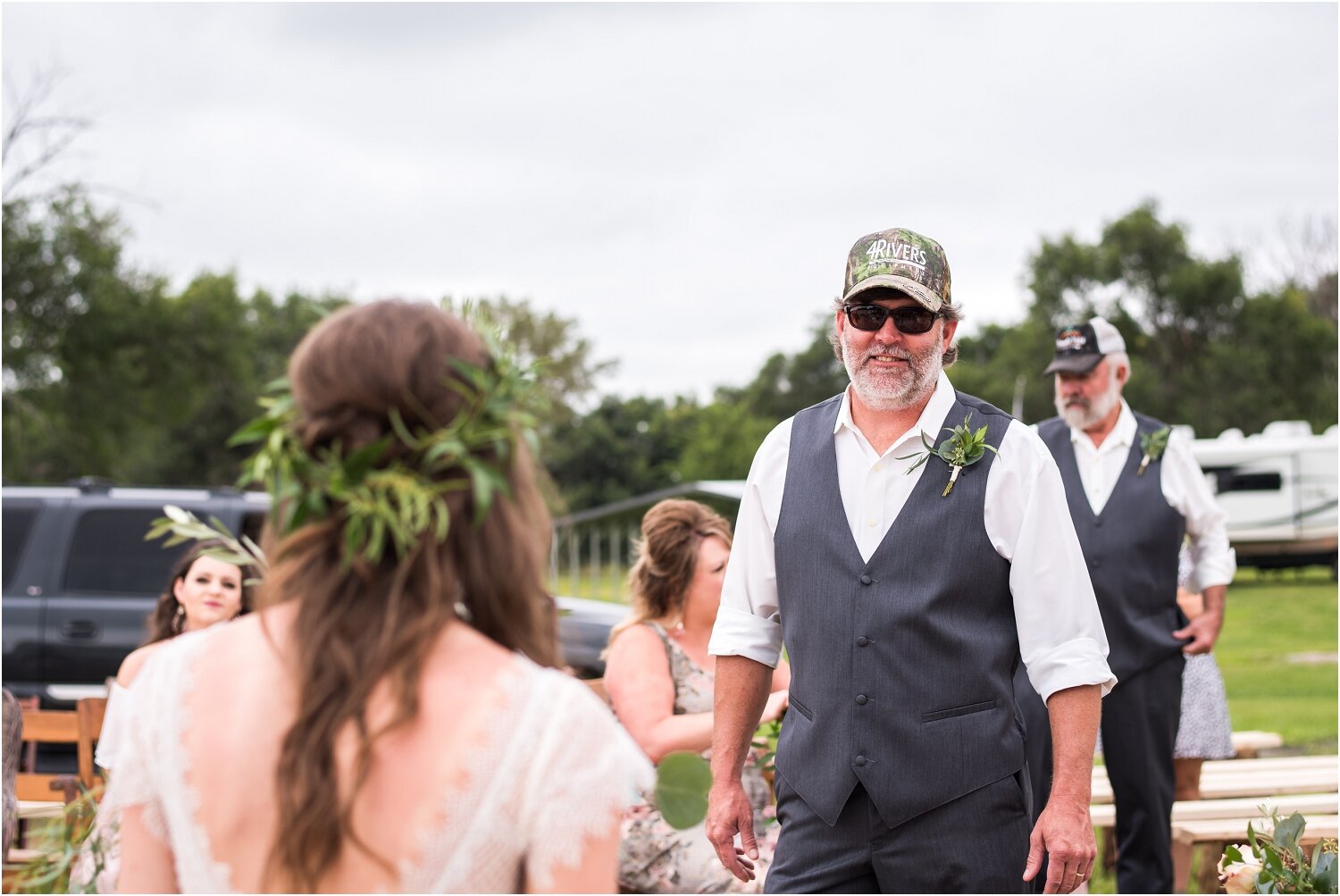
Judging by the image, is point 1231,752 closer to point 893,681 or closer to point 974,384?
point 893,681

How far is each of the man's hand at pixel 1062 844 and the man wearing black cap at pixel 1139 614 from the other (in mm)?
1900

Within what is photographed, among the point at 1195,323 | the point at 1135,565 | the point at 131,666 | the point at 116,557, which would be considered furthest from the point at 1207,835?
the point at 1195,323

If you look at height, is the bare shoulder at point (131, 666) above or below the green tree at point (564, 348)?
below

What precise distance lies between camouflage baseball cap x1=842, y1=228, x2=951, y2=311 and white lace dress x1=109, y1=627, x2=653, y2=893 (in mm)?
1812

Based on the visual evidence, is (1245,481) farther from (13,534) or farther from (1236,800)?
(13,534)

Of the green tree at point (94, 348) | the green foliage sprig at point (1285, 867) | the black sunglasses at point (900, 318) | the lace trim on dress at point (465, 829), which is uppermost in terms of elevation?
the green tree at point (94, 348)

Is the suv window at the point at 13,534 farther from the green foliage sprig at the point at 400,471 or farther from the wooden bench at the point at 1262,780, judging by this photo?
the green foliage sprig at the point at 400,471

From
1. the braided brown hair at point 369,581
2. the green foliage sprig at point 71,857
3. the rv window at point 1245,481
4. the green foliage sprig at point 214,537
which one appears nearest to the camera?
the braided brown hair at point 369,581

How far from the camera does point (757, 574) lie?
3.14 meters

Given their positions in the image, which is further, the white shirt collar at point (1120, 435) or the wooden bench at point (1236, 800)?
the wooden bench at point (1236, 800)

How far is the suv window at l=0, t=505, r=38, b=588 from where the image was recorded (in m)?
8.24

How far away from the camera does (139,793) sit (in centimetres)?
150

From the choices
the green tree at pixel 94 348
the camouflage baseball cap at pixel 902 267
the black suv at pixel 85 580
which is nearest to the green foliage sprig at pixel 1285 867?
the camouflage baseball cap at pixel 902 267

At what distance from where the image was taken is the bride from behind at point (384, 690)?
4.47ft
